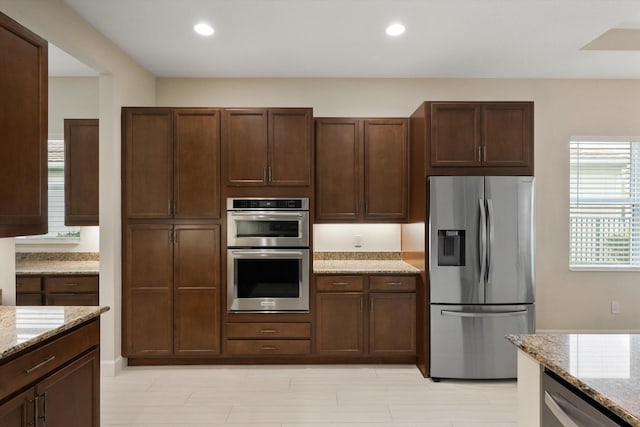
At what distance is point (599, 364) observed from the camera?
1.31 metres

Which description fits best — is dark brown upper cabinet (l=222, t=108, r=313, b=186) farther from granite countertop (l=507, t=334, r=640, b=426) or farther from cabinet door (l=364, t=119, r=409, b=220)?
granite countertop (l=507, t=334, r=640, b=426)

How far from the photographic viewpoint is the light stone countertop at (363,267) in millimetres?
3758

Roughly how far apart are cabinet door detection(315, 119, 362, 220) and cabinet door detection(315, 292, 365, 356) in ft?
2.72

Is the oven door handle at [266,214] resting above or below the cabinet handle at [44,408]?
above

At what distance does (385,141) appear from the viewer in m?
4.05

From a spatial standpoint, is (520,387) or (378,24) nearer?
(520,387)

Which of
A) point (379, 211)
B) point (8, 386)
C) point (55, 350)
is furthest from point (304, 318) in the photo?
point (8, 386)

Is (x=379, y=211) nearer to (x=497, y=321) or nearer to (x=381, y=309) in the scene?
(x=381, y=309)

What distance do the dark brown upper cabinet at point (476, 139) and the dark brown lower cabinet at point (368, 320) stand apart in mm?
1142

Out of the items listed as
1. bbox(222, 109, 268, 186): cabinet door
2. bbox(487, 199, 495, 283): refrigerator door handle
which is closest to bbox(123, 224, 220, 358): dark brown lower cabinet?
bbox(222, 109, 268, 186): cabinet door

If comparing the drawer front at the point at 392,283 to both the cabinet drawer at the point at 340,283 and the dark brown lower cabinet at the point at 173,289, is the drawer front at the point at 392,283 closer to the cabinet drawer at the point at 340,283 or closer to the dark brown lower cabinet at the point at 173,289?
the cabinet drawer at the point at 340,283

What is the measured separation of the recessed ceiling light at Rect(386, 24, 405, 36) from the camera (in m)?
3.21

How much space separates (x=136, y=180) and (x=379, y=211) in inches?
90.1

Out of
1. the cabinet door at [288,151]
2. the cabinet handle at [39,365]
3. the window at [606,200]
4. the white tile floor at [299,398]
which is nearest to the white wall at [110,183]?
the white tile floor at [299,398]
